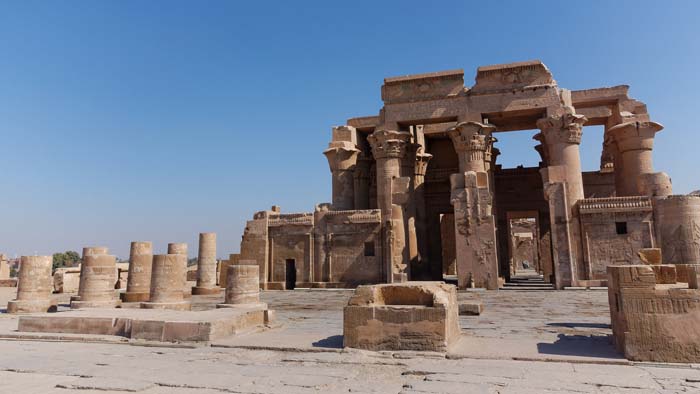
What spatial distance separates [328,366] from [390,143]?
16.5 meters

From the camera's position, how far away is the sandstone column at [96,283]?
1274 centimetres

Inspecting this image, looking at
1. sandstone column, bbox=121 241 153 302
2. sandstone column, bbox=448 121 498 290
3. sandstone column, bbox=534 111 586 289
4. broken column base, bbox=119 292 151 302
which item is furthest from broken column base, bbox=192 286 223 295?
sandstone column, bbox=534 111 586 289

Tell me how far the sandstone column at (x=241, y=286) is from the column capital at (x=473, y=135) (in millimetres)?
12388

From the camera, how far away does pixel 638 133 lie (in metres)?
20.1

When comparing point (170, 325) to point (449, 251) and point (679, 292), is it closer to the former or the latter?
point (679, 292)

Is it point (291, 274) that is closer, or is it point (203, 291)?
point (203, 291)

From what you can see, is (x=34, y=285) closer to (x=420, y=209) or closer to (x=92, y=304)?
(x=92, y=304)

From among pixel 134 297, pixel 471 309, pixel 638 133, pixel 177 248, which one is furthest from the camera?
pixel 638 133

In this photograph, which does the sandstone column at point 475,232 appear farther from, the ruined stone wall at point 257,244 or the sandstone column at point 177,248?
the sandstone column at point 177,248

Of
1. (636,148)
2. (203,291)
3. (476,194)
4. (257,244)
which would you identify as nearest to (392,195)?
(476,194)

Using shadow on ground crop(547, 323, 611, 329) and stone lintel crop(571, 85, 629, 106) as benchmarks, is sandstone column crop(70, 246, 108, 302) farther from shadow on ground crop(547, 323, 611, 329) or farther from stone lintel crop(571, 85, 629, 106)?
stone lintel crop(571, 85, 629, 106)

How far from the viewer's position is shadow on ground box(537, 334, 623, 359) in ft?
18.6

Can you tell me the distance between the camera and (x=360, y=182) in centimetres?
2520

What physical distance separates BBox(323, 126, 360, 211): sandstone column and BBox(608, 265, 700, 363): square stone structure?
1882 cm
